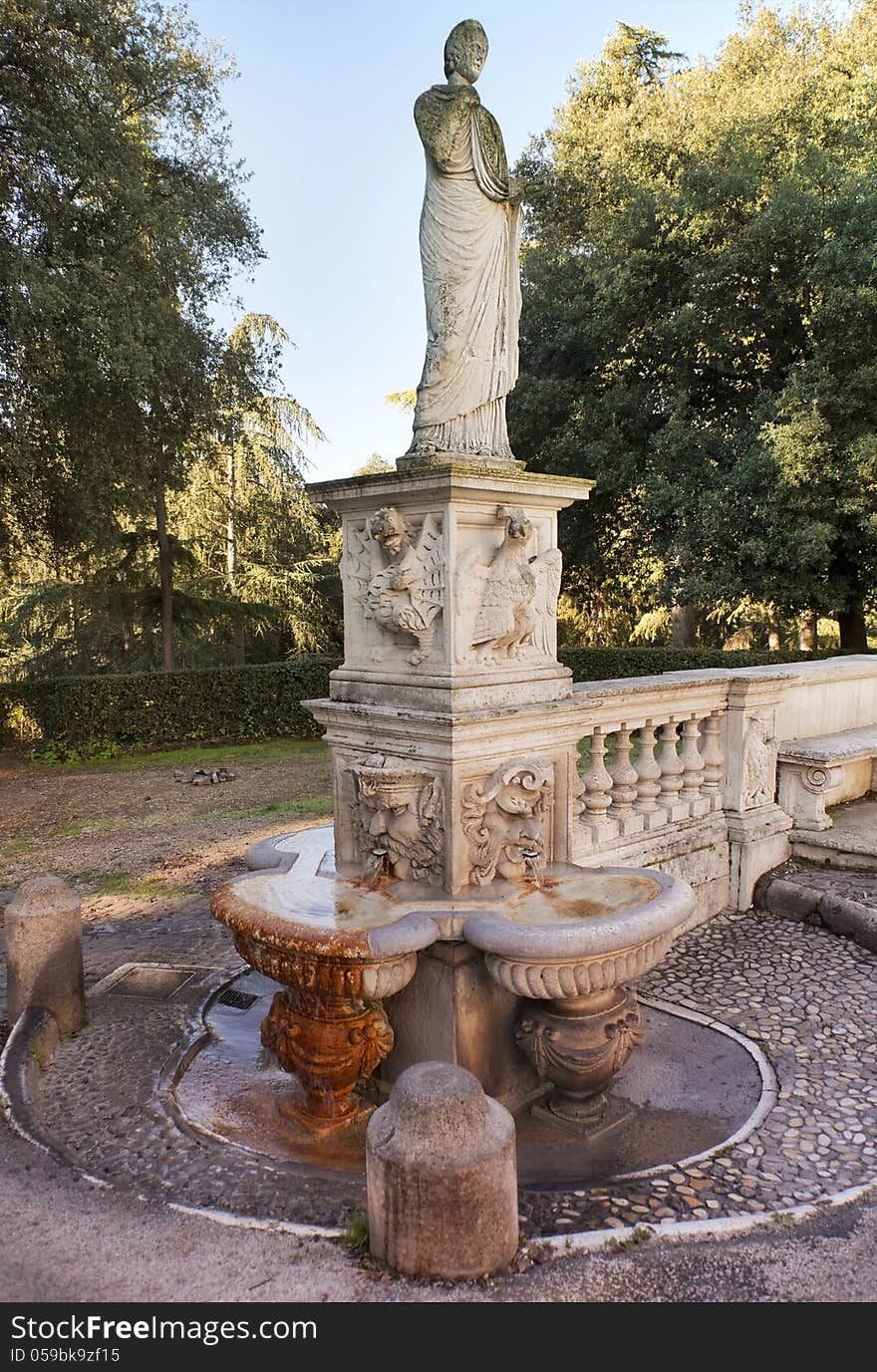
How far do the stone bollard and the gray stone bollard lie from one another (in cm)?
228

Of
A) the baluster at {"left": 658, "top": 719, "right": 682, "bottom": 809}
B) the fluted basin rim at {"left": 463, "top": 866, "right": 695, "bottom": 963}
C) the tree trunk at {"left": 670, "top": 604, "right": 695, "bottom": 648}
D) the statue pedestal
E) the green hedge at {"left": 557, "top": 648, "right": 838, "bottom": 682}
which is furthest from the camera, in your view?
the tree trunk at {"left": 670, "top": 604, "right": 695, "bottom": 648}

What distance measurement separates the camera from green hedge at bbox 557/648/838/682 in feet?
47.4

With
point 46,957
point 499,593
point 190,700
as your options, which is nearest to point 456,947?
point 499,593

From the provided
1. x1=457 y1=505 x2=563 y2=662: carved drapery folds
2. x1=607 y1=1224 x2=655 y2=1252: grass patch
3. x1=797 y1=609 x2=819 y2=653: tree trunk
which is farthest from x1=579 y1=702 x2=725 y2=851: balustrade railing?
x1=797 y1=609 x2=819 y2=653: tree trunk

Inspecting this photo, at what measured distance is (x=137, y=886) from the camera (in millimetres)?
7062

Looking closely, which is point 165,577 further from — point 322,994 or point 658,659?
point 322,994

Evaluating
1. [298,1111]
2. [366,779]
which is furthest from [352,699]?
[298,1111]

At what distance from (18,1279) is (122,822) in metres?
7.81

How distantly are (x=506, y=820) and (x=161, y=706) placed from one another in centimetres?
1204

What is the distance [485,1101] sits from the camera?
2.38 m

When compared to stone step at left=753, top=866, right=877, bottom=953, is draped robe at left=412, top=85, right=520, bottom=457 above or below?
above

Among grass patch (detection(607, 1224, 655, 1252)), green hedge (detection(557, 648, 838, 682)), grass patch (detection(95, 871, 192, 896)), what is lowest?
grass patch (detection(95, 871, 192, 896))

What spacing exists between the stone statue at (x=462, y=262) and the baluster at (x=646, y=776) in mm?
2125

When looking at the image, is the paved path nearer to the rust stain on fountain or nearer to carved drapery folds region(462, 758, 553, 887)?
the rust stain on fountain
